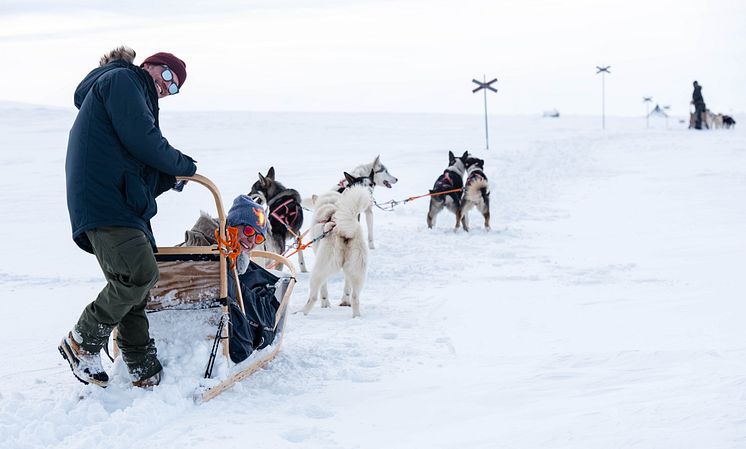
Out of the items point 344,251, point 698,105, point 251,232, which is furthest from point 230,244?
point 698,105

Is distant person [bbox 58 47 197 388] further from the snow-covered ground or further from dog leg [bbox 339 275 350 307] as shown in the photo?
dog leg [bbox 339 275 350 307]

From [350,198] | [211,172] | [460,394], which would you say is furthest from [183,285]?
[211,172]

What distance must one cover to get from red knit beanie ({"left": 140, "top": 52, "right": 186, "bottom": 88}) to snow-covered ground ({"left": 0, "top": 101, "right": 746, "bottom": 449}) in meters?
1.18

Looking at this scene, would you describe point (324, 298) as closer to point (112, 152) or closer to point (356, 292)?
point (356, 292)

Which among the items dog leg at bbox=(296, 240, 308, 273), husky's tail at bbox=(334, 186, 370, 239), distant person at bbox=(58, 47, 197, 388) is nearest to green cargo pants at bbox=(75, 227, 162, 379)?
distant person at bbox=(58, 47, 197, 388)

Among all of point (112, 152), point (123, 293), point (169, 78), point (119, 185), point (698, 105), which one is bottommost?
point (123, 293)

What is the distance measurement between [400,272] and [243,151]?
1348 cm

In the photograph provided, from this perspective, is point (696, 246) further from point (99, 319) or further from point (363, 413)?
point (99, 319)

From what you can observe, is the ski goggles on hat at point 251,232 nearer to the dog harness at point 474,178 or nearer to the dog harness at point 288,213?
the dog harness at point 288,213

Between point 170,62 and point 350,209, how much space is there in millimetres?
1855

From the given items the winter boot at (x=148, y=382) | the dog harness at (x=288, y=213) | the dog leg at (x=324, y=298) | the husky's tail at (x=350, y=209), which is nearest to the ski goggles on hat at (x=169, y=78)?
the winter boot at (x=148, y=382)

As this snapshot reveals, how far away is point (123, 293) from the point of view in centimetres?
267

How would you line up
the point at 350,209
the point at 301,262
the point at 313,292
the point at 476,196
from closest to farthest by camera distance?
the point at 350,209 → the point at 313,292 → the point at 301,262 → the point at 476,196

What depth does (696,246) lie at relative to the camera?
6980mm
